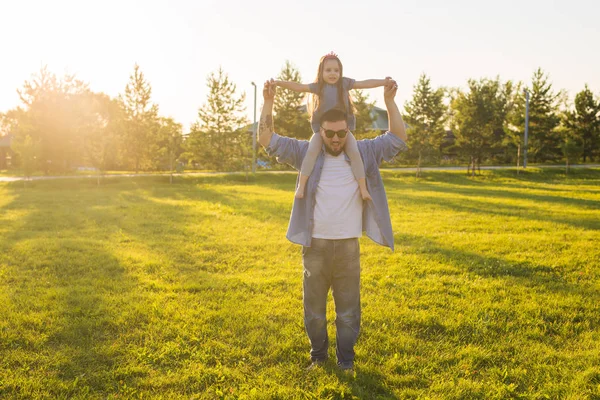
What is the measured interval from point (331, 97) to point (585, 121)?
49758 mm

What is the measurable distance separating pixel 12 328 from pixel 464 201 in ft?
53.8

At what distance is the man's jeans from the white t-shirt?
0.31ft

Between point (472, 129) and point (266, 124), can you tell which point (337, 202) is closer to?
point (266, 124)

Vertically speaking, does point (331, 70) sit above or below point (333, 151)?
above

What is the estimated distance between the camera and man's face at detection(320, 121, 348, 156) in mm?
3771

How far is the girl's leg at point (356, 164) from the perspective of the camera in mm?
3820

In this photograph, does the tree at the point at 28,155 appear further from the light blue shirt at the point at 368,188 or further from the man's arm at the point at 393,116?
the man's arm at the point at 393,116

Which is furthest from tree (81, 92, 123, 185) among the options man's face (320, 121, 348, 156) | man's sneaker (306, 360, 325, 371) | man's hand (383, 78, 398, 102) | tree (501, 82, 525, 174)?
tree (501, 82, 525, 174)

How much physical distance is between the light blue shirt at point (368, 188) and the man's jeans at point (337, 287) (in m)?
0.18

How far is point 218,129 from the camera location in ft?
120

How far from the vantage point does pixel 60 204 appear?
16984 mm

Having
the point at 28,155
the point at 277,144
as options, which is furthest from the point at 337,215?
the point at 28,155

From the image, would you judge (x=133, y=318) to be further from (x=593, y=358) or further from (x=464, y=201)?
(x=464, y=201)

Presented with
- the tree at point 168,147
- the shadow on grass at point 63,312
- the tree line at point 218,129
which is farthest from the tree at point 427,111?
the shadow on grass at point 63,312
